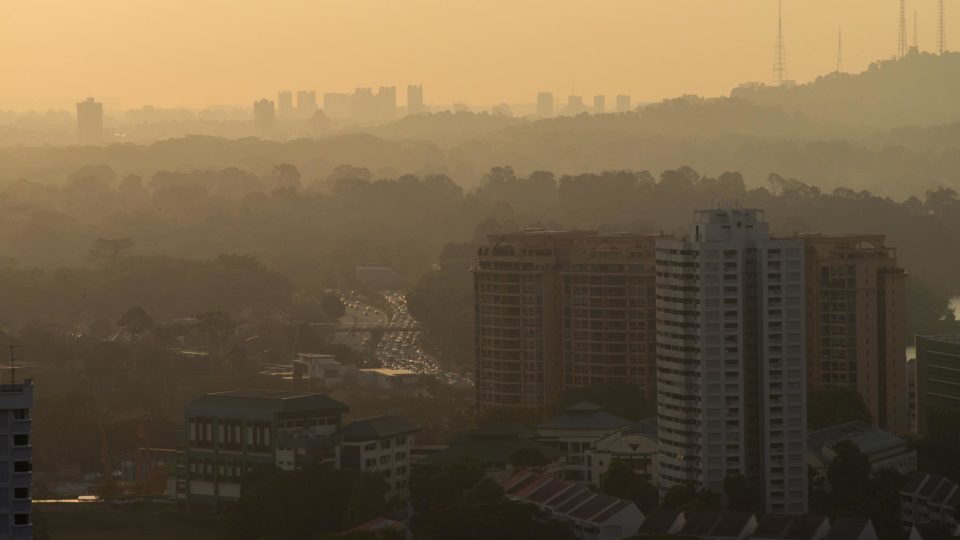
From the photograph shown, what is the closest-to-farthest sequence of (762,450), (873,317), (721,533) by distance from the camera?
(721,533)
(762,450)
(873,317)

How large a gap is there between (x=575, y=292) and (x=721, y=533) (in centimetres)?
988

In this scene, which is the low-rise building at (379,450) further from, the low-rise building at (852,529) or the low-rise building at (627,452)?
the low-rise building at (852,529)

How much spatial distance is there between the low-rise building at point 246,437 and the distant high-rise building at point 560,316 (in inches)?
200

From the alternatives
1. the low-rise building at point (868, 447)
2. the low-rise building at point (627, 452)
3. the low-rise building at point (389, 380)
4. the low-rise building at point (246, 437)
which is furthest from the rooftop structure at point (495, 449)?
the low-rise building at point (389, 380)

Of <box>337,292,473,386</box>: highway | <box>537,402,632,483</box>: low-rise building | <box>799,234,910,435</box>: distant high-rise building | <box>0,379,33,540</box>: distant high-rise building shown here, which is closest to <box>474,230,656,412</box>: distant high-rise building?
<box>799,234,910,435</box>: distant high-rise building

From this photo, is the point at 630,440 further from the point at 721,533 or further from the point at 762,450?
the point at 721,533

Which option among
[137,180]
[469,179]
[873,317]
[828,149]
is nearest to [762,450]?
[873,317]

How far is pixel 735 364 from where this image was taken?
21891mm

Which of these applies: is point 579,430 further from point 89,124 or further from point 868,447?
point 89,124

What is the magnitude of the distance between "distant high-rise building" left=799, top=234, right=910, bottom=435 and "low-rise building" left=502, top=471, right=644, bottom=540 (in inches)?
261

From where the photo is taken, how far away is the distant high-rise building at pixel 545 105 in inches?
4195

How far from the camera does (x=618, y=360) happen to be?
2883cm

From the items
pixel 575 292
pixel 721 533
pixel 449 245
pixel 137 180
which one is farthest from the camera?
pixel 137 180

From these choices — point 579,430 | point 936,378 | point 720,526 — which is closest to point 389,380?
point 936,378
